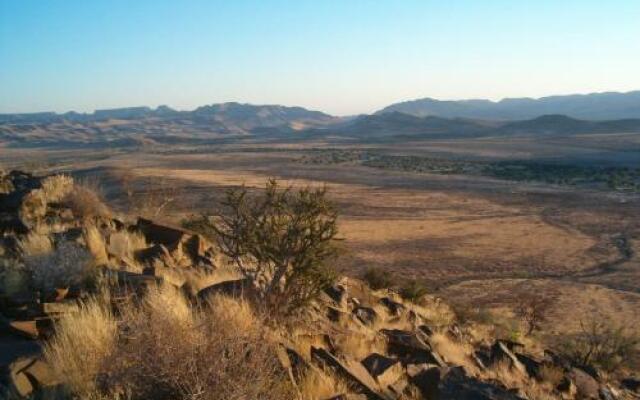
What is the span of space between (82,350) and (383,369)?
2.98m

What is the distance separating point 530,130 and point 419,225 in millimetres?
93419

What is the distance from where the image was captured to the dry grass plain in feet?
52.1

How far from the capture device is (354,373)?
17.5ft

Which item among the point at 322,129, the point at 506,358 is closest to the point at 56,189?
the point at 506,358

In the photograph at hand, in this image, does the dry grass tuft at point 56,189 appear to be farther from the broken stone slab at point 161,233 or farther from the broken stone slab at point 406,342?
the broken stone slab at point 406,342

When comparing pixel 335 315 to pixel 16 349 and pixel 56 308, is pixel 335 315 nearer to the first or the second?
pixel 56 308

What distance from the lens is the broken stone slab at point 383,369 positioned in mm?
5754

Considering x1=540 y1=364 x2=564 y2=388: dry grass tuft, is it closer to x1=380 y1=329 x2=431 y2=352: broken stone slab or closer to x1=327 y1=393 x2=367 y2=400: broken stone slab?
x1=380 y1=329 x2=431 y2=352: broken stone slab

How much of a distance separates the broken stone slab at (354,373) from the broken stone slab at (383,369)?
0.17 m

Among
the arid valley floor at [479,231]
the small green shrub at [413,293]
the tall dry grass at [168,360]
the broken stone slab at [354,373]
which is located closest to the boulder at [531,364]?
the broken stone slab at [354,373]

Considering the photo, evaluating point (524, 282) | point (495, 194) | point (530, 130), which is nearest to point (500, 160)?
point (495, 194)

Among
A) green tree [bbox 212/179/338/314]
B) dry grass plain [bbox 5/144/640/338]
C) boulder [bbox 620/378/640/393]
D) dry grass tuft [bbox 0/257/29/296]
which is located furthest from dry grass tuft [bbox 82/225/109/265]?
boulder [bbox 620/378/640/393]

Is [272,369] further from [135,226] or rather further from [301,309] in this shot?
[135,226]

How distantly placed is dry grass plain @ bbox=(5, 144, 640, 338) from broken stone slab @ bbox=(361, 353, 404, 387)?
16.0 feet
